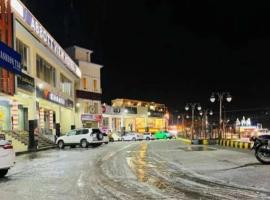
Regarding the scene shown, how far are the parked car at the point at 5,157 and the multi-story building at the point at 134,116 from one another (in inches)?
2836

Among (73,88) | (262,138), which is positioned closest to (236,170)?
(262,138)

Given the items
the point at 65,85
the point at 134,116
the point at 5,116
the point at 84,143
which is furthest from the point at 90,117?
the point at 5,116

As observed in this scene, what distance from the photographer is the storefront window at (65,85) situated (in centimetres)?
6162

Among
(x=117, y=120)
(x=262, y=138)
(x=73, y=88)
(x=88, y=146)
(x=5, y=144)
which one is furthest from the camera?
(x=117, y=120)

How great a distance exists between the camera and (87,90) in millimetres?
79875

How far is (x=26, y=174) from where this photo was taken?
1672 cm

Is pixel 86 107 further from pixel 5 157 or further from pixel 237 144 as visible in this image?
pixel 5 157

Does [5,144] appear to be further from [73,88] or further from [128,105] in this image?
[128,105]

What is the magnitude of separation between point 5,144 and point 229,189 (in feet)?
25.0

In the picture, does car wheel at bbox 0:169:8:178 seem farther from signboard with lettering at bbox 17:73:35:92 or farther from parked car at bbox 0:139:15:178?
signboard with lettering at bbox 17:73:35:92

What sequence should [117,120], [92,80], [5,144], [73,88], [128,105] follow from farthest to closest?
[128,105] < [117,120] < [92,80] < [73,88] < [5,144]

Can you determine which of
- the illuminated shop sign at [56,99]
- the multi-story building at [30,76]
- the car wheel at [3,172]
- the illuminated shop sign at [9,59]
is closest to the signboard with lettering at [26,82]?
the multi-story building at [30,76]

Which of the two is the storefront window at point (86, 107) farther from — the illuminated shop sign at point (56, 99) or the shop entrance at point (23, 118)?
the shop entrance at point (23, 118)

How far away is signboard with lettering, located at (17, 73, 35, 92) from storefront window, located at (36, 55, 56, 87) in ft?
17.9
